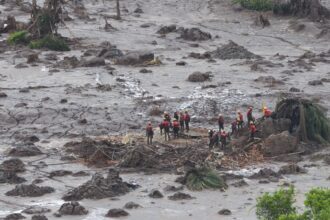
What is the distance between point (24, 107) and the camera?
→ 32.9 metres

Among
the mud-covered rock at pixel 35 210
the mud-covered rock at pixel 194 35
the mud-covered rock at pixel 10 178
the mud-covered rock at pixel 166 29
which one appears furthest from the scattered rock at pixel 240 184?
the mud-covered rock at pixel 166 29

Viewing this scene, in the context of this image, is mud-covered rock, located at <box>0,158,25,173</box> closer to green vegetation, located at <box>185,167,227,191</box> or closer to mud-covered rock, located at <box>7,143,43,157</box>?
mud-covered rock, located at <box>7,143,43,157</box>

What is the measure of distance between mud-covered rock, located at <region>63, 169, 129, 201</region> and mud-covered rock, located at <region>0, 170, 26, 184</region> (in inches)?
73.6

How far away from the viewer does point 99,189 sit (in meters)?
22.4

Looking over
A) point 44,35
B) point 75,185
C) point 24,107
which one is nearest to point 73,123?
point 24,107

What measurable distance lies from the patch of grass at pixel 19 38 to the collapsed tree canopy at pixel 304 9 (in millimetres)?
19593

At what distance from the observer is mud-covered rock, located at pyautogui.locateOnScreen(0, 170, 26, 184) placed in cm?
2352

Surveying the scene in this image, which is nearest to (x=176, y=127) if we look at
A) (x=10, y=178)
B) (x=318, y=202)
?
(x=10, y=178)

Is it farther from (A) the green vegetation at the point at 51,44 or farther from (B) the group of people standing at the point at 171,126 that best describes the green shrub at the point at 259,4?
(B) the group of people standing at the point at 171,126

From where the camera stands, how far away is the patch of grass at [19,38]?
48562mm

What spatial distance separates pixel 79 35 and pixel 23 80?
14830 mm

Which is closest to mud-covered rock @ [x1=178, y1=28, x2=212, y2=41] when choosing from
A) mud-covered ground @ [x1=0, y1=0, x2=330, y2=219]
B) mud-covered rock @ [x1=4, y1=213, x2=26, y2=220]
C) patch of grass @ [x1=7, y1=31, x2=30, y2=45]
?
mud-covered ground @ [x1=0, y1=0, x2=330, y2=219]

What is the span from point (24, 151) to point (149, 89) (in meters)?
11.2

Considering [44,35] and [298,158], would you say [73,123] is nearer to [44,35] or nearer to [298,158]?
[298,158]
